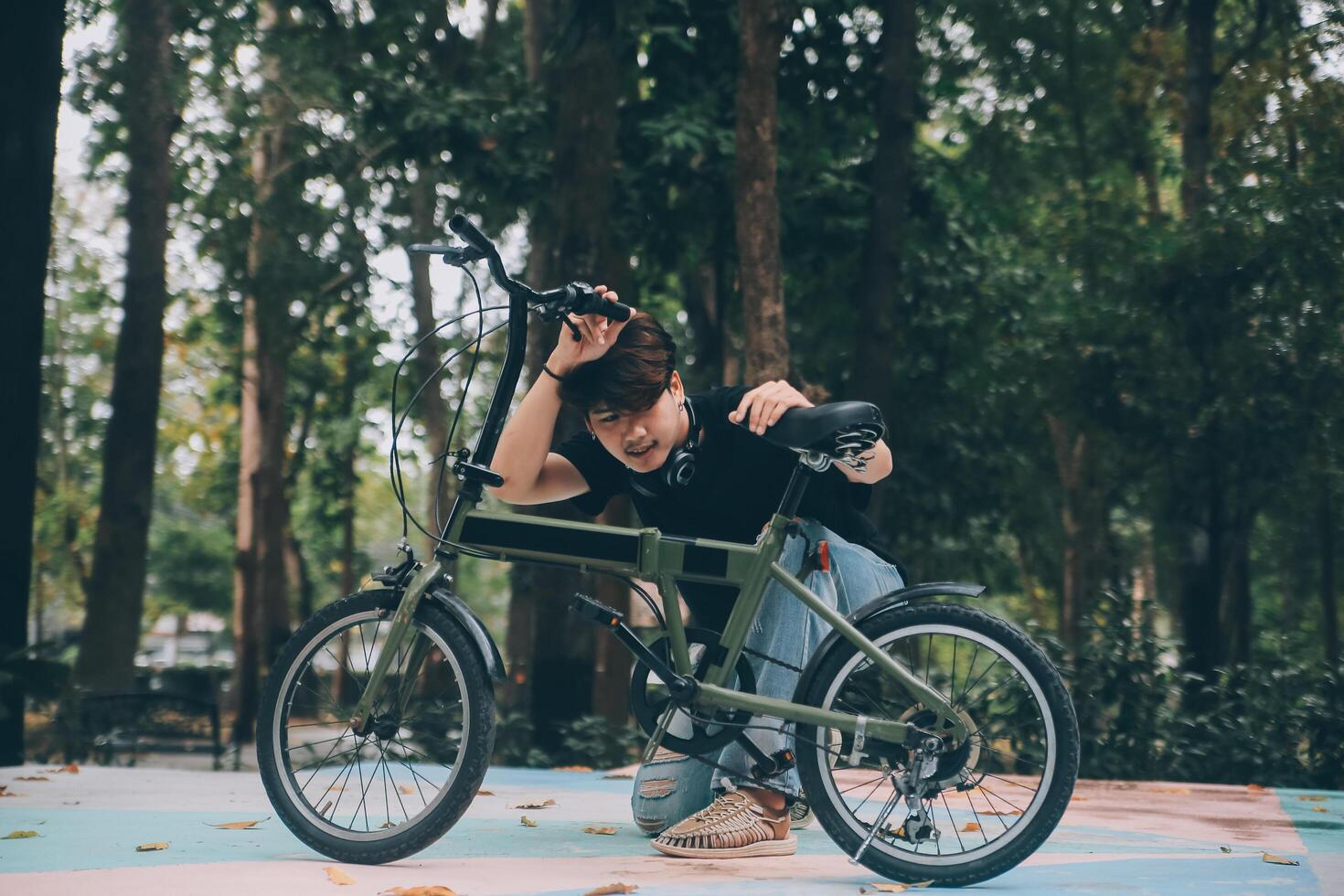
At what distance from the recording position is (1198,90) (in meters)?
13.8

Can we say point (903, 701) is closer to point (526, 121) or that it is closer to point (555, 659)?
point (555, 659)

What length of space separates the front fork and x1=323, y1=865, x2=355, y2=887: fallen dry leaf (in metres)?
0.40

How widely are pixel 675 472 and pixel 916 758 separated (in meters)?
1.01

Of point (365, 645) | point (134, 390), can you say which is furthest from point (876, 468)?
point (134, 390)

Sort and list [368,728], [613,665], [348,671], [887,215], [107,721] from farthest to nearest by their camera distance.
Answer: [613,665] → [107,721] → [887,215] → [348,671] → [368,728]

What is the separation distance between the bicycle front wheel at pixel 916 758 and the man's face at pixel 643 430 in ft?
2.44

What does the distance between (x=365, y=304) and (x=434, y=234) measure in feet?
9.29

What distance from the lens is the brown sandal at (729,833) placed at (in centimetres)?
369

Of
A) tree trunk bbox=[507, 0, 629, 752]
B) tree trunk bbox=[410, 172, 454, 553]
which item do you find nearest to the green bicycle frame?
tree trunk bbox=[507, 0, 629, 752]

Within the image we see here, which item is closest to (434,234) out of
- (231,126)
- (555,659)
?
(231,126)

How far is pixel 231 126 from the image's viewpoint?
16000 mm

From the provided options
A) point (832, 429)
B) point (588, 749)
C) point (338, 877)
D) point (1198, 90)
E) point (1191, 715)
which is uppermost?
point (1198, 90)

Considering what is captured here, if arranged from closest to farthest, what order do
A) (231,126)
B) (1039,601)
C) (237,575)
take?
(231,126) < (237,575) < (1039,601)

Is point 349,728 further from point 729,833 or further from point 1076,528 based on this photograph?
point 1076,528
